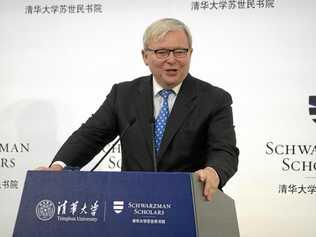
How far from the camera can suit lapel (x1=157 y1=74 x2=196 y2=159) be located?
73.7 inches

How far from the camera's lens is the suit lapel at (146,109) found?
1.87 meters

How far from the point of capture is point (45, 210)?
4.47 feet

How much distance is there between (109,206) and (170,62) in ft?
2.64

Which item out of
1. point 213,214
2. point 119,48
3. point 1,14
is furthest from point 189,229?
point 1,14

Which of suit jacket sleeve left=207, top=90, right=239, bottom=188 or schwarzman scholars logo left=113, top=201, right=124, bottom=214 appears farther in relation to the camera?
suit jacket sleeve left=207, top=90, right=239, bottom=188

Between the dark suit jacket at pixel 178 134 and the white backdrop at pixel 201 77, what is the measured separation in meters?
1.01

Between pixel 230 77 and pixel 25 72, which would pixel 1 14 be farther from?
pixel 230 77

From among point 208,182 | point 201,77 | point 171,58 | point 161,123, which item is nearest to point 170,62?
point 171,58

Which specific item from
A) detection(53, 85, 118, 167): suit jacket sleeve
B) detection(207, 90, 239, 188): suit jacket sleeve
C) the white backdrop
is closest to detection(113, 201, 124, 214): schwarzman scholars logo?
detection(207, 90, 239, 188): suit jacket sleeve

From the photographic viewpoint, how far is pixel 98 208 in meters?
1.33

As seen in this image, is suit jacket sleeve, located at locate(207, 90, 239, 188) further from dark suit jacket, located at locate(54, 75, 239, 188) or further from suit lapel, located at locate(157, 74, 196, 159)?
suit lapel, located at locate(157, 74, 196, 159)

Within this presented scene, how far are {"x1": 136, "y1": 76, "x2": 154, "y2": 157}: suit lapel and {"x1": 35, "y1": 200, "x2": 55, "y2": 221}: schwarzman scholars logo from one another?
594 mm

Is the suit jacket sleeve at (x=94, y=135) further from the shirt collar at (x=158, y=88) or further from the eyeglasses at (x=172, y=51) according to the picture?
the eyeglasses at (x=172, y=51)

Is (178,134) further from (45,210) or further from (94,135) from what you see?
(45,210)
